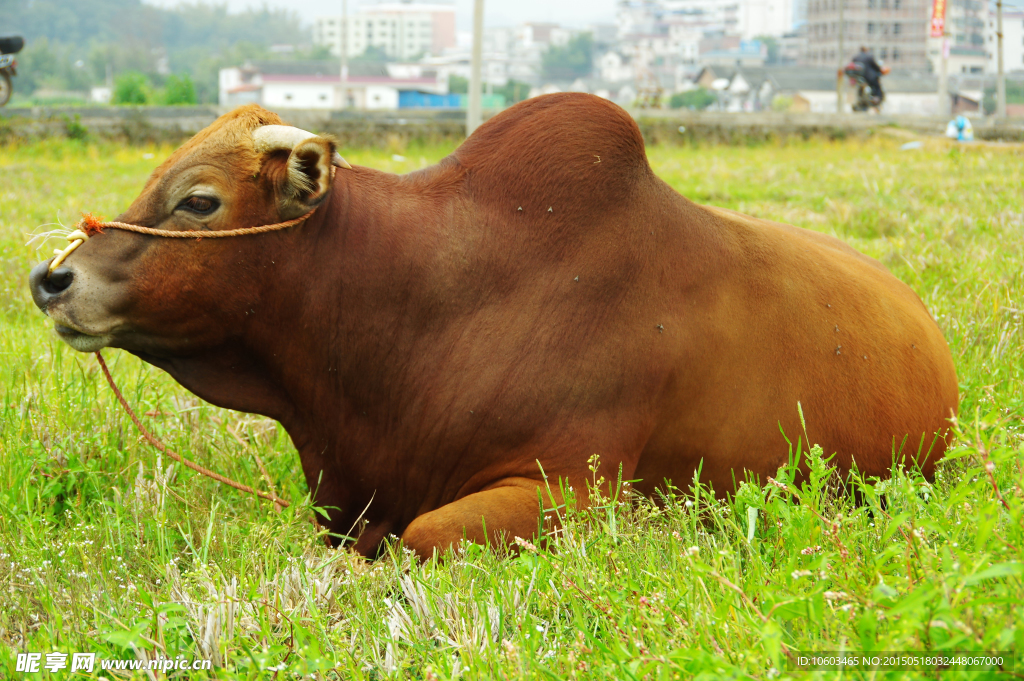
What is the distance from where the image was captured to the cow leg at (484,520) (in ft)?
8.86

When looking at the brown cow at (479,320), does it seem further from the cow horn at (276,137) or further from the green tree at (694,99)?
the green tree at (694,99)

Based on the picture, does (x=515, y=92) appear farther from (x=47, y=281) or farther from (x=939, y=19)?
(x=47, y=281)

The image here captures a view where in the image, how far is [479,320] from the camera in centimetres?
297

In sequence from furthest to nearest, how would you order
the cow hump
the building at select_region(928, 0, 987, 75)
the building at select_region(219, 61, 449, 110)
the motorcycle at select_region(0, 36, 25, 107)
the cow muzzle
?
the building at select_region(928, 0, 987, 75) → the building at select_region(219, 61, 449, 110) → the motorcycle at select_region(0, 36, 25, 107) → the cow hump → the cow muzzle

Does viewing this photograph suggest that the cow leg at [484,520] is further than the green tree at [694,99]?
No

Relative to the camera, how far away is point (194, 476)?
361 centimetres

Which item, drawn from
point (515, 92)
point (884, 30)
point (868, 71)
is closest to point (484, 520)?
point (868, 71)

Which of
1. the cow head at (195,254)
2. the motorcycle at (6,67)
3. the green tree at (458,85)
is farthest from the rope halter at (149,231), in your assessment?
the green tree at (458,85)

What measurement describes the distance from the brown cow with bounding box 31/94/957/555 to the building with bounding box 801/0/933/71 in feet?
502

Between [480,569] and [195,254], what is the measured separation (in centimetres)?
133

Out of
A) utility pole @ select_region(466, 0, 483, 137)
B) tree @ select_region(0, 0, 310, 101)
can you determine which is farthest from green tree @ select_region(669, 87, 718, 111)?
utility pole @ select_region(466, 0, 483, 137)

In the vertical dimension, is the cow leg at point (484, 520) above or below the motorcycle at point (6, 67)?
below

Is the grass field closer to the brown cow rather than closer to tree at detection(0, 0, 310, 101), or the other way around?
the brown cow

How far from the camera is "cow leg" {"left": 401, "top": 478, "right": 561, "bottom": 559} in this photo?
8.86 feet
